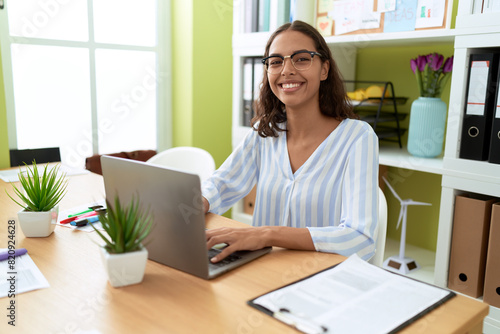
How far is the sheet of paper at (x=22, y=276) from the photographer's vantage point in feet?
2.73

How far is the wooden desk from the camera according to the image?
0.71 meters

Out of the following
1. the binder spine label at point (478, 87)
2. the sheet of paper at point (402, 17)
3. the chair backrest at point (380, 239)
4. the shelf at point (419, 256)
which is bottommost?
the shelf at point (419, 256)

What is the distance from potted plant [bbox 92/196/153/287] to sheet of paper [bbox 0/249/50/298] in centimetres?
14

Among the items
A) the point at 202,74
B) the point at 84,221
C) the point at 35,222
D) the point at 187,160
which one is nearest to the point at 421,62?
the point at 187,160

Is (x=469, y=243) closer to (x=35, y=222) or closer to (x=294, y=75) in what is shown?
(x=294, y=75)

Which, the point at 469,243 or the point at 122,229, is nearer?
the point at 122,229

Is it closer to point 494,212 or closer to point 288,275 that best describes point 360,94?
point 494,212

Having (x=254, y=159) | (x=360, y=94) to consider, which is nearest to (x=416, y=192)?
(x=360, y=94)

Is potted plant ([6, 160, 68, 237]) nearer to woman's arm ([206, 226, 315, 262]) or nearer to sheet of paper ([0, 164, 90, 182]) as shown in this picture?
woman's arm ([206, 226, 315, 262])

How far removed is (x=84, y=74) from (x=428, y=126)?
5.96 ft

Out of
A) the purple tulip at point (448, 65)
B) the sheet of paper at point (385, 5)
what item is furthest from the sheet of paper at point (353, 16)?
the purple tulip at point (448, 65)

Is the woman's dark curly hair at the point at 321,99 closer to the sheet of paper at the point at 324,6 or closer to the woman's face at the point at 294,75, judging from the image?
the woman's face at the point at 294,75

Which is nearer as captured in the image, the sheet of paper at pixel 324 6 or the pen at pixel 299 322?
the pen at pixel 299 322

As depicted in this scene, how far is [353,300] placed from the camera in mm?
777
